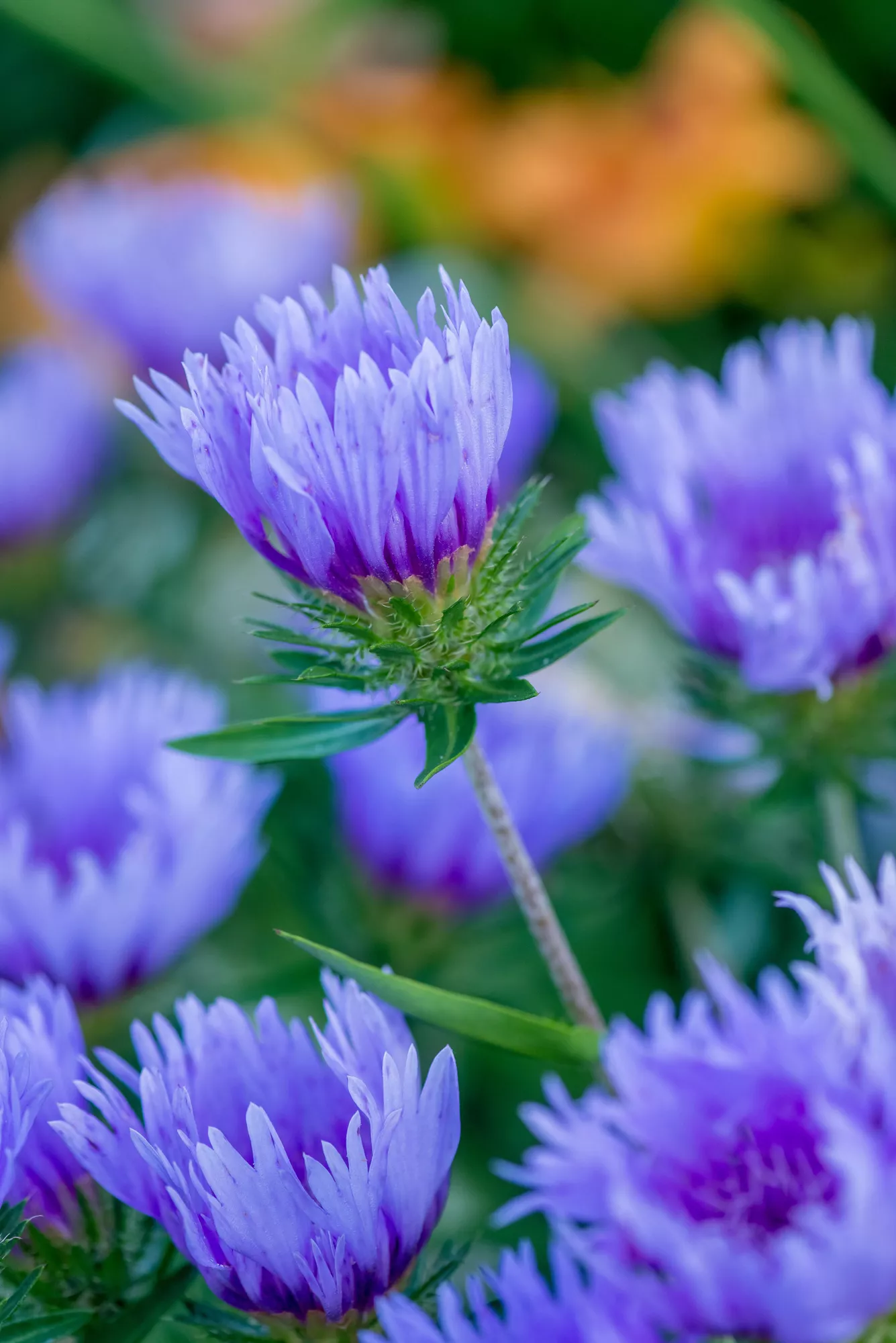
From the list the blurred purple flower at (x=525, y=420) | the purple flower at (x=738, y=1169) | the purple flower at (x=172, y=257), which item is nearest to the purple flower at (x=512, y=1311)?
the purple flower at (x=738, y=1169)

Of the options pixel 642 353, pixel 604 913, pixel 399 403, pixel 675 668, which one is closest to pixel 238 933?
pixel 604 913

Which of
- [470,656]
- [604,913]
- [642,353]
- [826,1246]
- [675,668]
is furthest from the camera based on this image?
[642,353]

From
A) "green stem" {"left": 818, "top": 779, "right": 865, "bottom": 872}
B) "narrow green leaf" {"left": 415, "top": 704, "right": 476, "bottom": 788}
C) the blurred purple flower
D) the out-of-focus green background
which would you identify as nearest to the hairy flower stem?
"narrow green leaf" {"left": 415, "top": 704, "right": 476, "bottom": 788}

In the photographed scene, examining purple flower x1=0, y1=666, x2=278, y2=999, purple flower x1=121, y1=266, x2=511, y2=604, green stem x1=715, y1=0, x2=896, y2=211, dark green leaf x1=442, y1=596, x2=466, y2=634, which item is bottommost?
purple flower x1=0, y1=666, x2=278, y2=999

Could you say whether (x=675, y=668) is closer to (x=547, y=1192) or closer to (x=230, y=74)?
(x=547, y=1192)

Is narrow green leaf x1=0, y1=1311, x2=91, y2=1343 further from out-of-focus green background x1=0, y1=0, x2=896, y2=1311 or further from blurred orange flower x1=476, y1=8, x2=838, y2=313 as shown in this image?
blurred orange flower x1=476, y1=8, x2=838, y2=313

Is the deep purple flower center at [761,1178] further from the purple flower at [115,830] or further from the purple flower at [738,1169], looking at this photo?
the purple flower at [115,830]

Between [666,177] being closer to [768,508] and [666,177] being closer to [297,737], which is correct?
[768,508]

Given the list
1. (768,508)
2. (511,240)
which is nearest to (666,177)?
(511,240)
